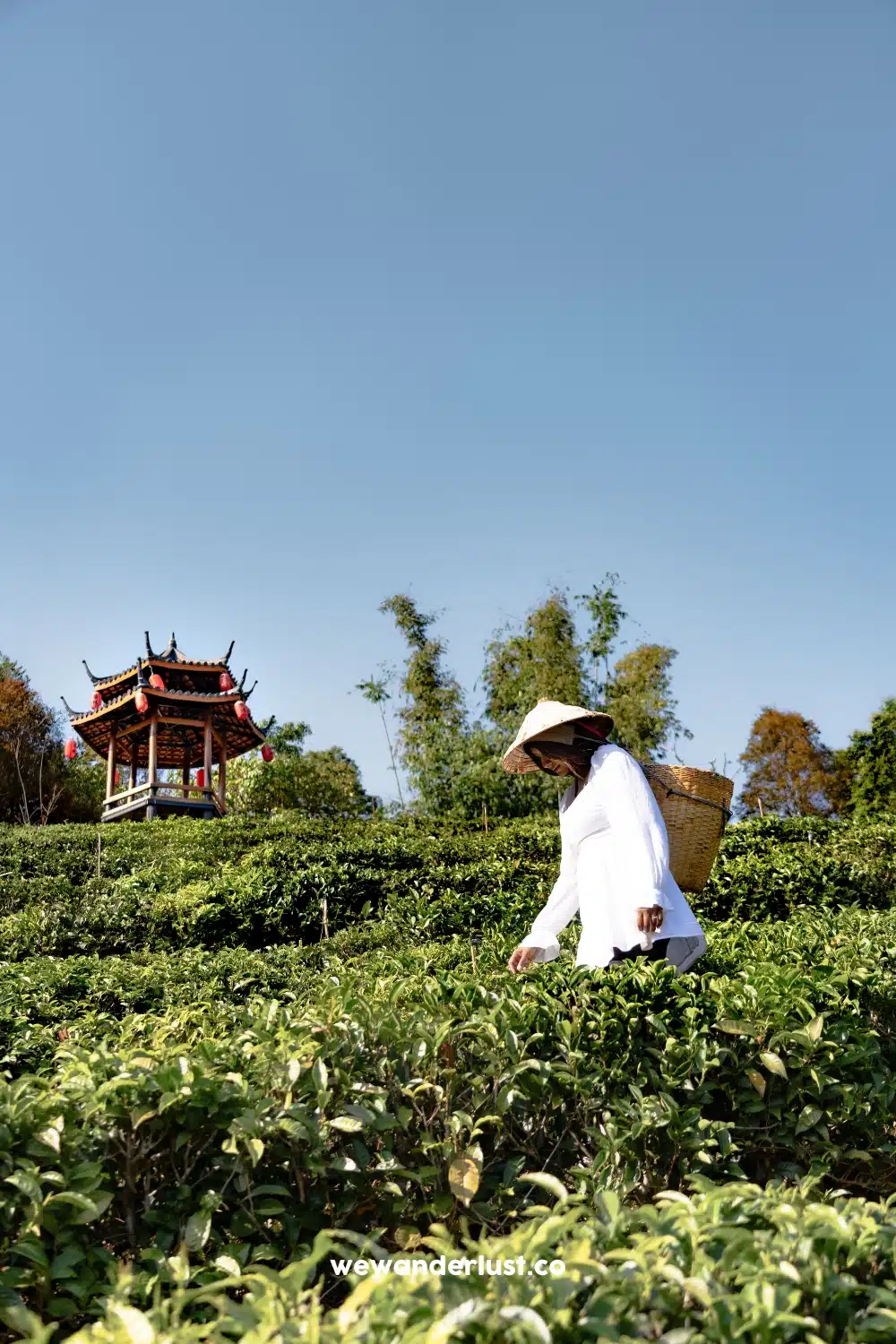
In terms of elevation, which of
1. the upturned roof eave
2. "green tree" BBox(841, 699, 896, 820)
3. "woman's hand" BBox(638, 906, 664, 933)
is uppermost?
the upturned roof eave

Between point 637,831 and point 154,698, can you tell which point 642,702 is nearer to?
point 154,698

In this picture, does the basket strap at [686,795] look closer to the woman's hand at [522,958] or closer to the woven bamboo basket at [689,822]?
the woven bamboo basket at [689,822]

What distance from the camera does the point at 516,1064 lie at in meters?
2.83

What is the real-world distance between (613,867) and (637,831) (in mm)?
196

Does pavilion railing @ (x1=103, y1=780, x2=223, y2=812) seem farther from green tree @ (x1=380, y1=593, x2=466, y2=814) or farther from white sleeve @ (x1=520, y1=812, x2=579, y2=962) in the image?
white sleeve @ (x1=520, y1=812, x2=579, y2=962)

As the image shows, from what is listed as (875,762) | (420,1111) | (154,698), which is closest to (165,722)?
(154,698)

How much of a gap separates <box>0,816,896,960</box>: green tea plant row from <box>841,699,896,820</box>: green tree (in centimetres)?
682

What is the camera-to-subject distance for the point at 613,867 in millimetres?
3734

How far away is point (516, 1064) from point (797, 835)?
9.25 m

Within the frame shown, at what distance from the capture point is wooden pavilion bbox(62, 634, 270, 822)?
20.0 m

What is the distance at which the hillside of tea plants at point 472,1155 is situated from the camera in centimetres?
164

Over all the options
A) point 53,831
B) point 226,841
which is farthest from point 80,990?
point 53,831

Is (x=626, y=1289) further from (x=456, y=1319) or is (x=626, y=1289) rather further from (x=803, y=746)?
(x=803, y=746)

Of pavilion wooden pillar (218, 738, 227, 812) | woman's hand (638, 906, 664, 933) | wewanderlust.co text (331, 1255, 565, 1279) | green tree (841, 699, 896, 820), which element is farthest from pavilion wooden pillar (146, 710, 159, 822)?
wewanderlust.co text (331, 1255, 565, 1279)
